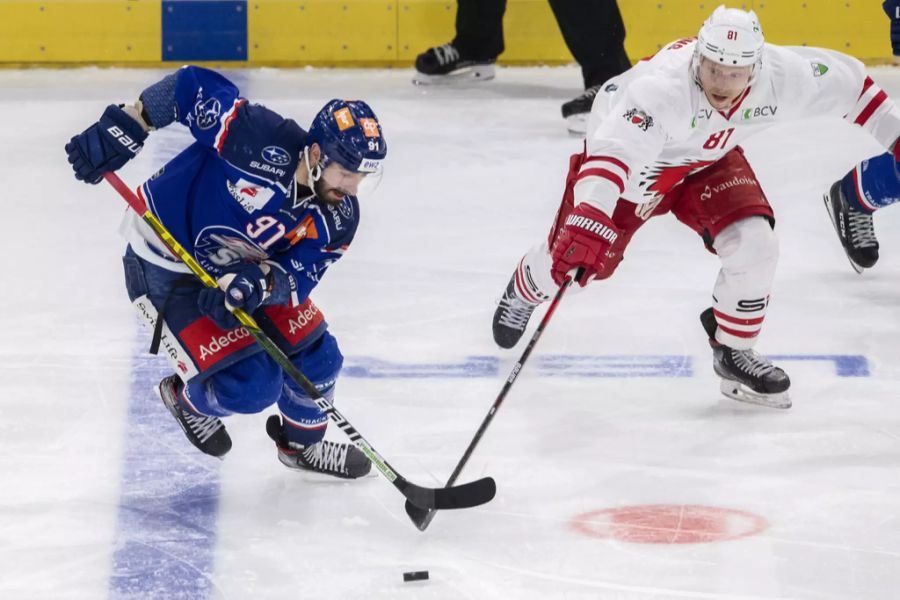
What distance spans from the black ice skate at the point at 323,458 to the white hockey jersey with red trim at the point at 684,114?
2.71 ft

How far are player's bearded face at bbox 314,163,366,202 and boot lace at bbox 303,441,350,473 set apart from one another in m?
0.64

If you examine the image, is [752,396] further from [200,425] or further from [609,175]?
[200,425]

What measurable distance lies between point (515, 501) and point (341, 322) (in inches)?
43.6

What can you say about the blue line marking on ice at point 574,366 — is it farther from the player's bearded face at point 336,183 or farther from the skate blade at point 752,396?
the player's bearded face at point 336,183

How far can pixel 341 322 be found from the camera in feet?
14.3

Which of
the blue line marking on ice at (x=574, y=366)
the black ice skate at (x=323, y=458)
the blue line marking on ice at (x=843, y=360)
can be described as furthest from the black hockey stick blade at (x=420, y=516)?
the blue line marking on ice at (x=843, y=360)

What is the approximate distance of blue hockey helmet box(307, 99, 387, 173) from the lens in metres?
3.05

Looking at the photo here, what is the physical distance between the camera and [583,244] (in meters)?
3.46

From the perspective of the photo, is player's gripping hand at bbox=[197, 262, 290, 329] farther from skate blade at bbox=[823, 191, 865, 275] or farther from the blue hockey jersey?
skate blade at bbox=[823, 191, 865, 275]

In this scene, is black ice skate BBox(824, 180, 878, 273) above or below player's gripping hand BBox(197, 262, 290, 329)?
below

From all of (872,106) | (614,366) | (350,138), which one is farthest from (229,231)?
(872,106)

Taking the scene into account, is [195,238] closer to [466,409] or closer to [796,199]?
[466,409]

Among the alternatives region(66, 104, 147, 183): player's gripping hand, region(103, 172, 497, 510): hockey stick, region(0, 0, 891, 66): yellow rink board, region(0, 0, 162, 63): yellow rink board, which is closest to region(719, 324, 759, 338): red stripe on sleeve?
region(103, 172, 497, 510): hockey stick

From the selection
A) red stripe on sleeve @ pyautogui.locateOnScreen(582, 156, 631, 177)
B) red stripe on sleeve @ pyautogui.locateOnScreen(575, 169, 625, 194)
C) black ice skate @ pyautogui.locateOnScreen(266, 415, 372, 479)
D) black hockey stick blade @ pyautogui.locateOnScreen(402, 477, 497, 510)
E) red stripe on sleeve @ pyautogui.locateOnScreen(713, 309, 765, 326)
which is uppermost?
red stripe on sleeve @ pyautogui.locateOnScreen(582, 156, 631, 177)
